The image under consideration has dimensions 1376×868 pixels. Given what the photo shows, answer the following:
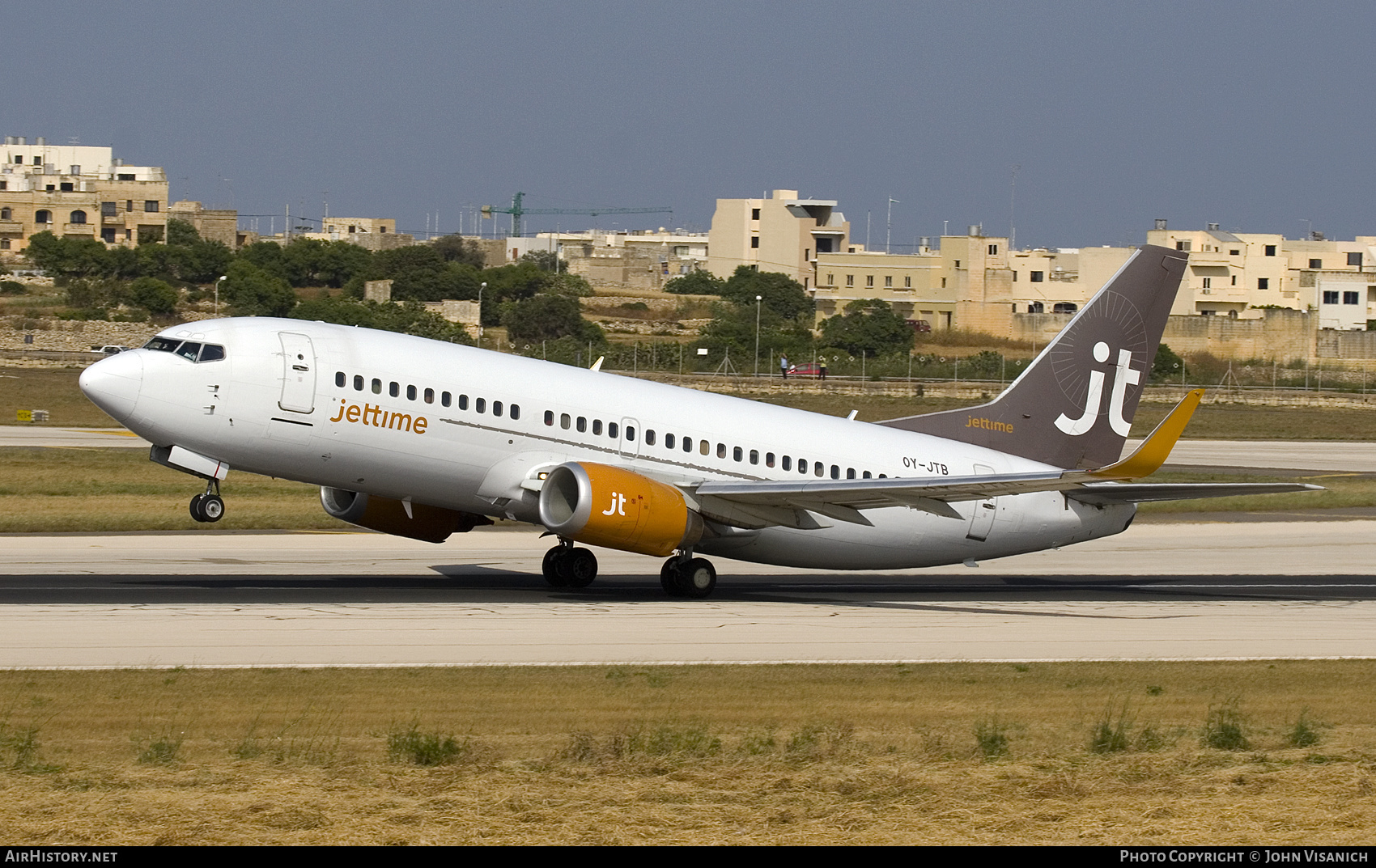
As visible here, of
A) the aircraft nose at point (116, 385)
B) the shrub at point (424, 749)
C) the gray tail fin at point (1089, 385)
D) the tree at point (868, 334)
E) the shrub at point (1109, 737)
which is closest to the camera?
the shrub at point (424, 749)

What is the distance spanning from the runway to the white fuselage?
1.41 meters

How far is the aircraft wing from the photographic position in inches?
1163

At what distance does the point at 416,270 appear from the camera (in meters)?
187

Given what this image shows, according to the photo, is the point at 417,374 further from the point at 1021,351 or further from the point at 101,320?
the point at 1021,351

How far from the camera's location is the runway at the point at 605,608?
25.0 m

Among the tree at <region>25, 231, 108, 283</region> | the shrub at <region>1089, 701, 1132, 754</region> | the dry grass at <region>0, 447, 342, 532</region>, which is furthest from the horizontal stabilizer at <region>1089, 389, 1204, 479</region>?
the tree at <region>25, 231, 108, 283</region>

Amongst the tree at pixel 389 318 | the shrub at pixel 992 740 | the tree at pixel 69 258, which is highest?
the tree at pixel 69 258

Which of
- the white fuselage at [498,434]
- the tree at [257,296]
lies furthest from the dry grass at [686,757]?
the tree at [257,296]

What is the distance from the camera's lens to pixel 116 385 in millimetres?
28344

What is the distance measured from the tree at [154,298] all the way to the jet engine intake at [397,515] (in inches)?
4251

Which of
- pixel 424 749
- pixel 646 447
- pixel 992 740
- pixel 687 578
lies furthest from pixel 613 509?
pixel 424 749

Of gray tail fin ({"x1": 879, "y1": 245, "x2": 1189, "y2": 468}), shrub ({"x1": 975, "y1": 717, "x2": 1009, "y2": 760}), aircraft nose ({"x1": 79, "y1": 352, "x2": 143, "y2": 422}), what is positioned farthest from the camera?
gray tail fin ({"x1": 879, "y1": 245, "x2": 1189, "y2": 468})

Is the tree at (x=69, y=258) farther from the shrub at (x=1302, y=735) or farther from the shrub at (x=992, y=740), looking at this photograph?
the shrub at (x=1302, y=735)

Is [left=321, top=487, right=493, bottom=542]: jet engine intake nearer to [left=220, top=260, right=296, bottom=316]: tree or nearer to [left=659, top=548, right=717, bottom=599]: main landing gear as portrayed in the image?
[left=659, top=548, right=717, bottom=599]: main landing gear
